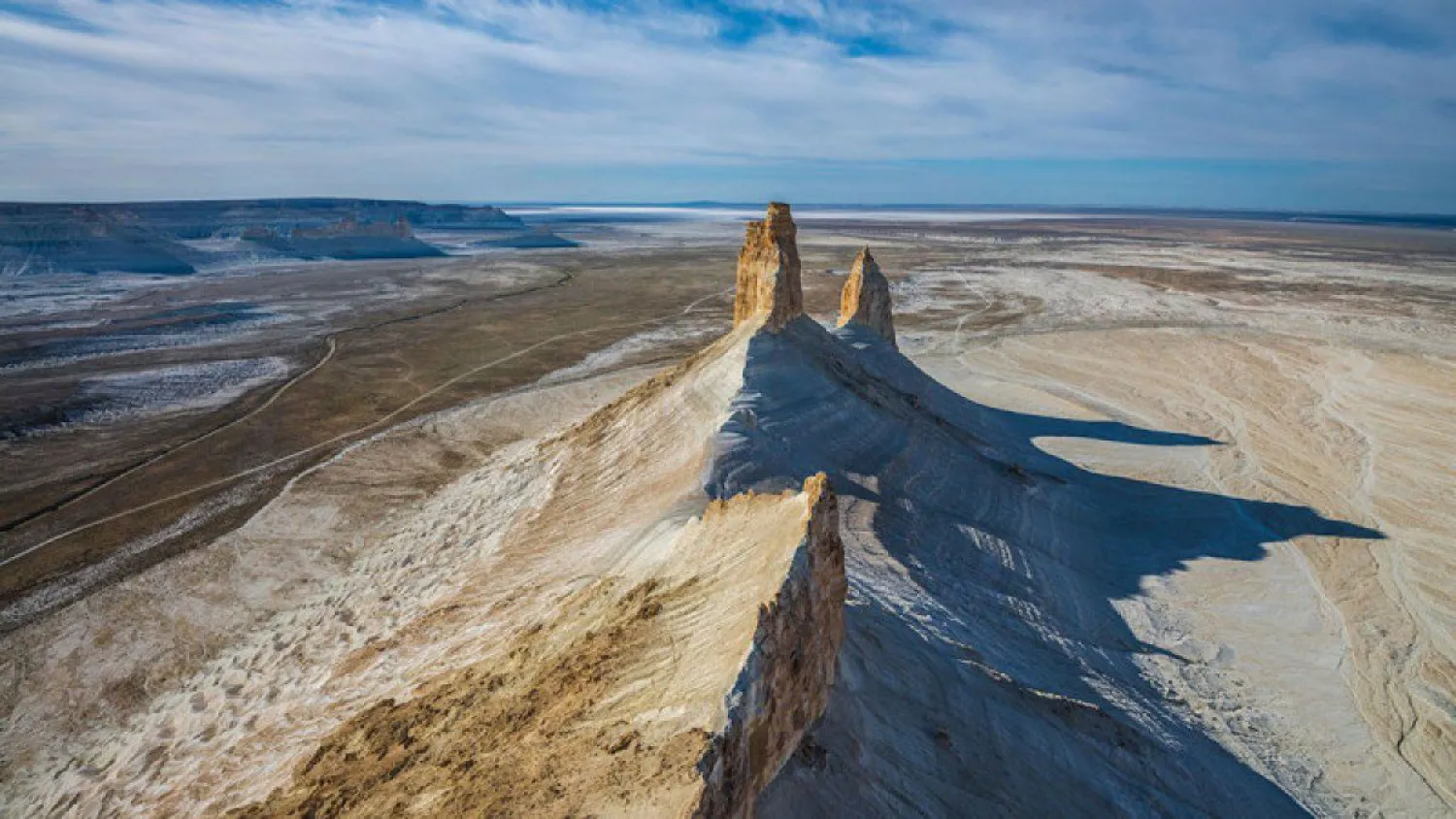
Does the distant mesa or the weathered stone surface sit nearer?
the weathered stone surface

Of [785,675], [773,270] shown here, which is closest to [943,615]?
[785,675]

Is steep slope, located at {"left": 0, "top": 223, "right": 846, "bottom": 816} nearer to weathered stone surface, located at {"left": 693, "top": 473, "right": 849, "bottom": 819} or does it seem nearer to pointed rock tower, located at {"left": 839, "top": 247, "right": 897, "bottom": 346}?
weathered stone surface, located at {"left": 693, "top": 473, "right": 849, "bottom": 819}

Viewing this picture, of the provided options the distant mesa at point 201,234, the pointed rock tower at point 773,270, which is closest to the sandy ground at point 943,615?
the pointed rock tower at point 773,270

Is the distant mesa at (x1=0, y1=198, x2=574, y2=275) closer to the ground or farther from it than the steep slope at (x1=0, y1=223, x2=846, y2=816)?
farther from it

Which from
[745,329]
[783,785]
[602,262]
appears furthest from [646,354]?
[602,262]

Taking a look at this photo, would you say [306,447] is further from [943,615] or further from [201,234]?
[201,234]

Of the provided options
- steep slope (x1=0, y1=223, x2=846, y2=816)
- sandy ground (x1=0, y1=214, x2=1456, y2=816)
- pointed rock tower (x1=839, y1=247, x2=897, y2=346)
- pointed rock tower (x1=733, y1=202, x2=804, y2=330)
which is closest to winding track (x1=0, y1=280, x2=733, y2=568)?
sandy ground (x1=0, y1=214, x2=1456, y2=816)
